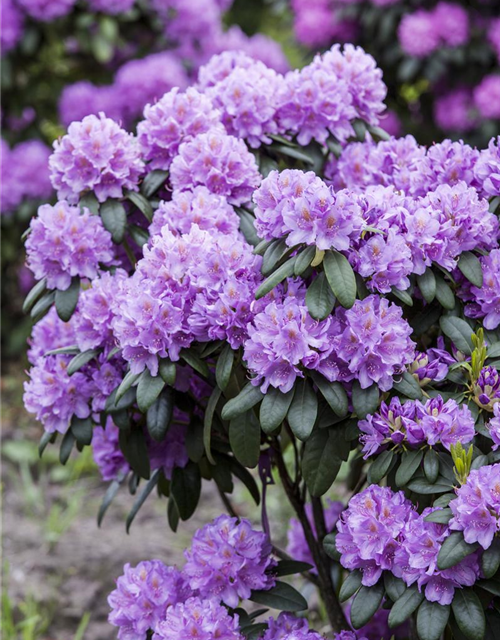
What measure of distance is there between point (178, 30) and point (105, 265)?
270cm

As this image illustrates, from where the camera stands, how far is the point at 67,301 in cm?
176

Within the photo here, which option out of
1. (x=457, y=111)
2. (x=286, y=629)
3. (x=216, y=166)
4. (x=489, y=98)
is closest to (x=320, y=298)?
(x=216, y=166)

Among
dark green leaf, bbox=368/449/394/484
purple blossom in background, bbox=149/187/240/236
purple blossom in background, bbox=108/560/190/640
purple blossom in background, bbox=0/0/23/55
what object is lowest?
purple blossom in background, bbox=108/560/190/640

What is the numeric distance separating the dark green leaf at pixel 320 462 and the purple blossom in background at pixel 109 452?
620 millimetres

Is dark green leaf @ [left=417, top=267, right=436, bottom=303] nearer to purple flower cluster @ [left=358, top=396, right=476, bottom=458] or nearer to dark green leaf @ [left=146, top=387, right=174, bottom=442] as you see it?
purple flower cluster @ [left=358, top=396, right=476, bottom=458]

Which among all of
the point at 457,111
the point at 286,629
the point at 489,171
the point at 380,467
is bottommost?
the point at 457,111

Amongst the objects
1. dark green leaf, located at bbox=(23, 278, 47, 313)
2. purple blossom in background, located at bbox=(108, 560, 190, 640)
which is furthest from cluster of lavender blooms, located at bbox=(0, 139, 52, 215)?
purple blossom in background, located at bbox=(108, 560, 190, 640)

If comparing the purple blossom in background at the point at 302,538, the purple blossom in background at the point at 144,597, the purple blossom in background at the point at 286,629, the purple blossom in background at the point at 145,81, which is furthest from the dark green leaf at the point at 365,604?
the purple blossom in background at the point at 145,81

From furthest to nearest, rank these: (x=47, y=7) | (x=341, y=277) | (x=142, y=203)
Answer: (x=47, y=7), (x=142, y=203), (x=341, y=277)

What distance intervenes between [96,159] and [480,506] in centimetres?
104

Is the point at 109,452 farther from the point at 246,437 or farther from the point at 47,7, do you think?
the point at 47,7

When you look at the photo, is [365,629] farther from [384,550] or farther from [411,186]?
[411,186]

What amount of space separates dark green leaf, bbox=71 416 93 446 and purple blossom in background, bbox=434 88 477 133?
9.69ft

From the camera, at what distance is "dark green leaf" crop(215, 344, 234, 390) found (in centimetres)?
148
